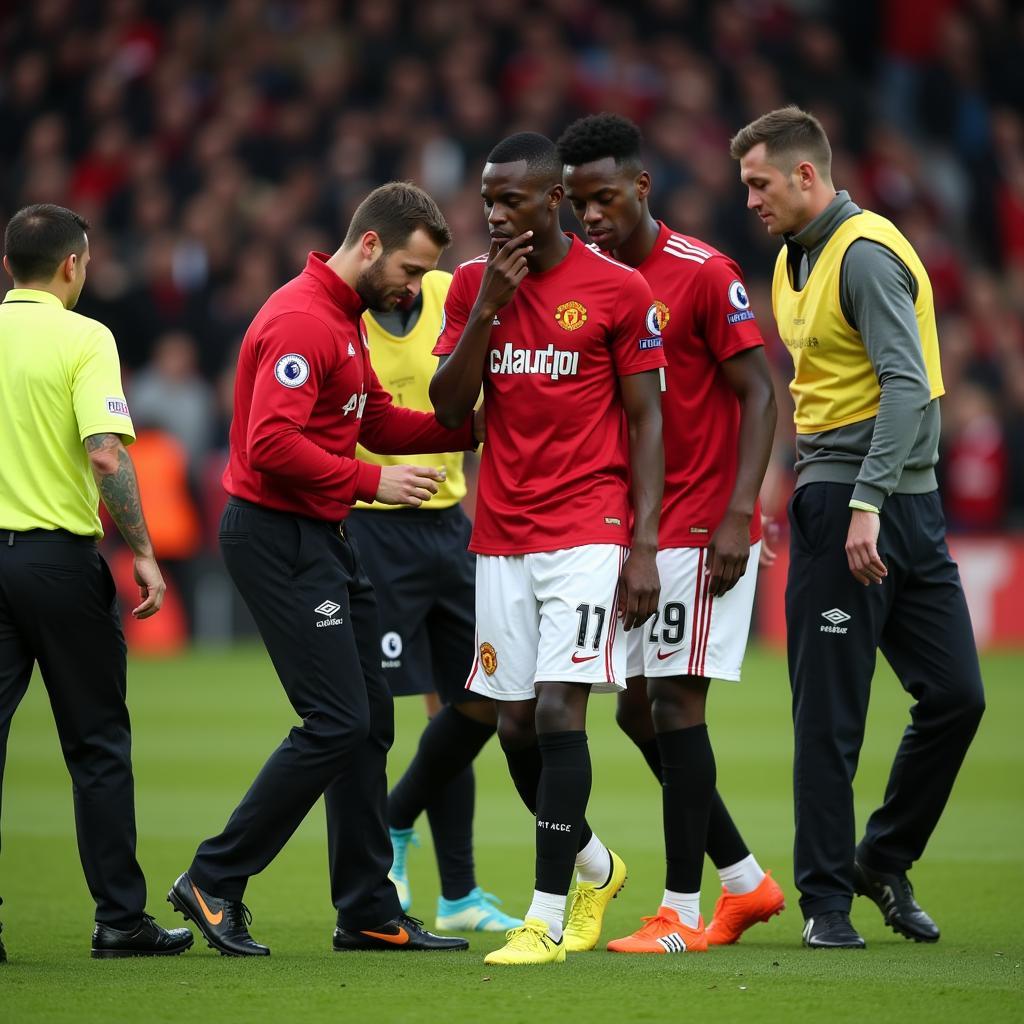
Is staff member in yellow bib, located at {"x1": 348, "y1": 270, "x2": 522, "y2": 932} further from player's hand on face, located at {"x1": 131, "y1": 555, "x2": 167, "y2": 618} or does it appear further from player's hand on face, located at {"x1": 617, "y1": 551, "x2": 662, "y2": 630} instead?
player's hand on face, located at {"x1": 131, "y1": 555, "x2": 167, "y2": 618}

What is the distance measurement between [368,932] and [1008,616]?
12.3m

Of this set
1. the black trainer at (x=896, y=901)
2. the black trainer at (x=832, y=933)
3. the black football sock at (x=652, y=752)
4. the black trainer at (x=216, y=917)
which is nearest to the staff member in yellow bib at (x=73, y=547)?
the black trainer at (x=216, y=917)

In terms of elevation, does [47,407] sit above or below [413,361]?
below

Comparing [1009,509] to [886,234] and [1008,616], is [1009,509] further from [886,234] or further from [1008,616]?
[886,234]

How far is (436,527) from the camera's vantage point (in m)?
7.20

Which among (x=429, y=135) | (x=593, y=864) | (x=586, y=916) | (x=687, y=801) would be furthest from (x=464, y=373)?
(x=429, y=135)

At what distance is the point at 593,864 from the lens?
609 centimetres

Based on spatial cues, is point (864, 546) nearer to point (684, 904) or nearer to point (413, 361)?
point (684, 904)

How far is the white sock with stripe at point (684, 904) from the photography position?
5.98 m

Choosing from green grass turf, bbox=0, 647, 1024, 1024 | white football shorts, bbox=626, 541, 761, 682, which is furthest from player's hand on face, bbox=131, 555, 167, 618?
white football shorts, bbox=626, 541, 761, 682

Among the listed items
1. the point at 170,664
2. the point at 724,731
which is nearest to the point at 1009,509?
the point at 724,731

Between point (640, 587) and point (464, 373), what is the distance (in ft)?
2.89

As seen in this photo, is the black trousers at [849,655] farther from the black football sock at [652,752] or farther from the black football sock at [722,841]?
the black football sock at [652,752]

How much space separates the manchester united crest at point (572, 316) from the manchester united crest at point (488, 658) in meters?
1.05
